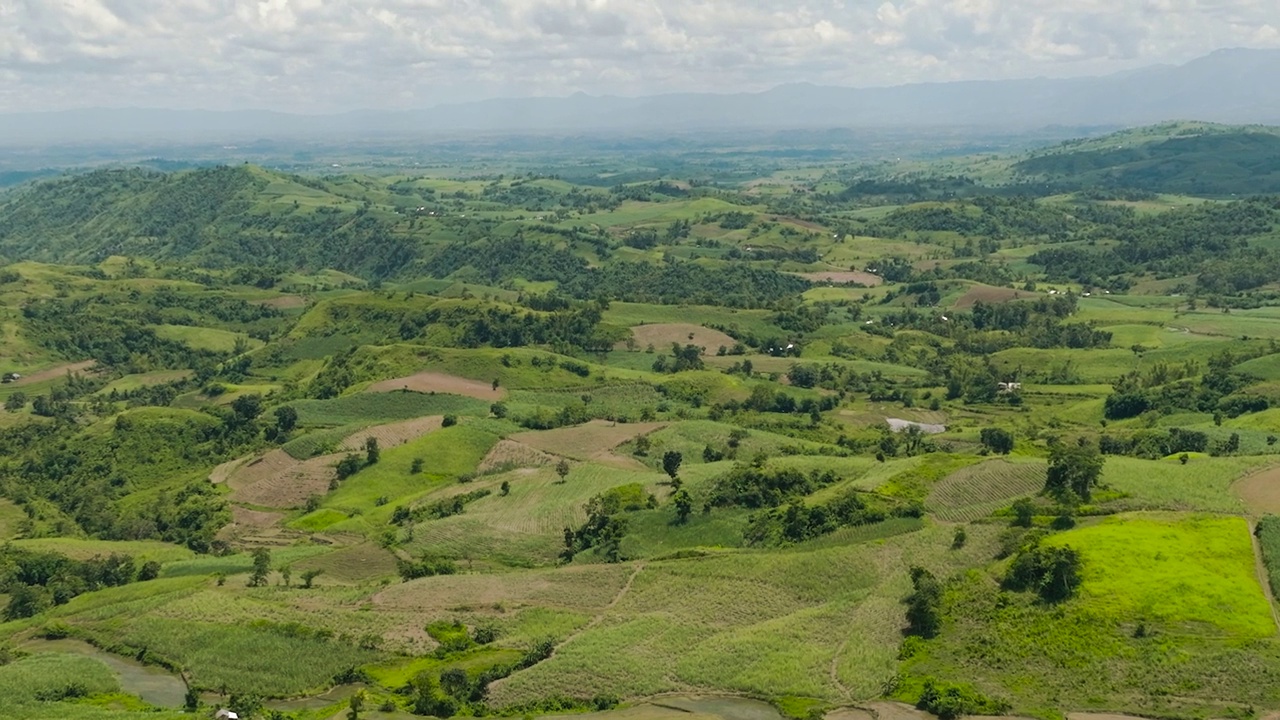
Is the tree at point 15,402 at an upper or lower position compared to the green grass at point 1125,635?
lower

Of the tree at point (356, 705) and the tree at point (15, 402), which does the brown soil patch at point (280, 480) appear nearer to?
the tree at point (356, 705)

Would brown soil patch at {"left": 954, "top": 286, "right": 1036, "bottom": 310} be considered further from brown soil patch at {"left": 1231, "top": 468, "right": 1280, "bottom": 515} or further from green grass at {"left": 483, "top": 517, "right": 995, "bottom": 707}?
green grass at {"left": 483, "top": 517, "right": 995, "bottom": 707}

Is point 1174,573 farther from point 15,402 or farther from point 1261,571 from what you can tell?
point 15,402

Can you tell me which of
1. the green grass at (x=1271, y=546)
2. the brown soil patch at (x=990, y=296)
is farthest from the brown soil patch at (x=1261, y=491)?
the brown soil patch at (x=990, y=296)

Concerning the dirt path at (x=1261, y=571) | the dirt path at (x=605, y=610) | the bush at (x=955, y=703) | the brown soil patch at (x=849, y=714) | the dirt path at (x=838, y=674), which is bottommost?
the dirt path at (x=605, y=610)

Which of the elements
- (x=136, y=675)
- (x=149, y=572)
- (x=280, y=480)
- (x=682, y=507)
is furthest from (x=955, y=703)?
(x=280, y=480)

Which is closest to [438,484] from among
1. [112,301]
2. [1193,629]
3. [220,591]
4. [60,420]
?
[220,591]
